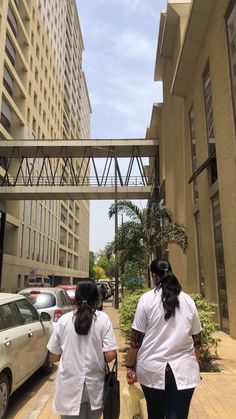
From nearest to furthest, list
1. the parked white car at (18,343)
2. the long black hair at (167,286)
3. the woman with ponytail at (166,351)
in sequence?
the woman with ponytail at (166,351), the long black hair at (167,286), the parked white car at (18,343)

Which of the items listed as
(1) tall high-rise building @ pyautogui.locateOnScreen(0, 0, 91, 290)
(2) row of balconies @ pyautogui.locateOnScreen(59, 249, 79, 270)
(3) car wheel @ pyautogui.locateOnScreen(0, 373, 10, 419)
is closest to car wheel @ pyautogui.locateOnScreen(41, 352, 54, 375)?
(3) car wheel @ pyautogui.locateOnScreen(0, 373, 10, 419)

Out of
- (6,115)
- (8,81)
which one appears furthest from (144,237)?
(8,81)

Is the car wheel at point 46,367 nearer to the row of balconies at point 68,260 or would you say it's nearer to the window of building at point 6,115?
the window of building at point 6,115

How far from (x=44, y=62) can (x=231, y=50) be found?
46721 mm

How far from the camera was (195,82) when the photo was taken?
56.7 ft

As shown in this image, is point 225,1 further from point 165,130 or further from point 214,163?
point 165,130

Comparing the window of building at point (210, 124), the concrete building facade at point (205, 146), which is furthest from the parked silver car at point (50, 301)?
the window of building at point (210, 124)

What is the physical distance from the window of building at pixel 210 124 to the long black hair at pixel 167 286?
35.4 feet

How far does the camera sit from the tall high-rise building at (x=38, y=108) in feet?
128

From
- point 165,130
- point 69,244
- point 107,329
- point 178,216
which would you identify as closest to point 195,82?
point 178,216

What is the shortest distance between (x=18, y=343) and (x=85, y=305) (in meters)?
3.10

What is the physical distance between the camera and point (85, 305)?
3.46 m

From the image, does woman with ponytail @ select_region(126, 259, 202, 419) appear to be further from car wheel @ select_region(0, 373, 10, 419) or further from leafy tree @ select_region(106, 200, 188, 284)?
leafy tree @ select_region(106, 200, 188, 284)

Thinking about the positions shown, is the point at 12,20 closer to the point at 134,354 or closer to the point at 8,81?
the point at 8,81
